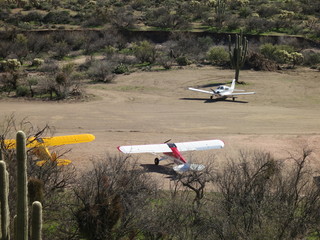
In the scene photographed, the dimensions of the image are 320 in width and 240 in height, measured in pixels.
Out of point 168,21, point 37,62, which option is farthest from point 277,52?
point 37,62

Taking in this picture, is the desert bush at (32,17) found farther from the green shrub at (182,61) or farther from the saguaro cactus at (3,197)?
the saguaro cactus at (3,197)

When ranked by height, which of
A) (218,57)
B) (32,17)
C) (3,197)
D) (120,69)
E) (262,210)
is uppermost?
(32,17)

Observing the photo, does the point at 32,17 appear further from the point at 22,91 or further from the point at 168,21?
the point at 22,91

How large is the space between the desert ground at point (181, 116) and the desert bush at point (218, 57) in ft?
30.3

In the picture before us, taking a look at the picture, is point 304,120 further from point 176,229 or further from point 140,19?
point 140,19

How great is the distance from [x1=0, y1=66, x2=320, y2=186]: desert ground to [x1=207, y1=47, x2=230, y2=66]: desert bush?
30.3ft

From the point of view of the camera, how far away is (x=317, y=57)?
5553 centimetres

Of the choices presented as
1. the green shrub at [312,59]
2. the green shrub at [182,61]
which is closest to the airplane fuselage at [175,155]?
the green shrub at [182,61]

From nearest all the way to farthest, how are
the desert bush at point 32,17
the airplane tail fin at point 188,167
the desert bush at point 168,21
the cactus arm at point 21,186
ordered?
the cactus arm at point 21,186
the airplane tail fin at point 188,167
the desert bush at point 168,21
the desert bush at point 32,17

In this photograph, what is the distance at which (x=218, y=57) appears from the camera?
5591cm

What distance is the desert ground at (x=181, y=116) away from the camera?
2893 centimetres

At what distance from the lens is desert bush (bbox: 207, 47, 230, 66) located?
5572 centimetres

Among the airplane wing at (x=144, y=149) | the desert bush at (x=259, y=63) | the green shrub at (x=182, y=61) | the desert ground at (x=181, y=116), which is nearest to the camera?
the airplane wing at (x=144, y=149)

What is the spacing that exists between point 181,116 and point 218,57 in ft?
75.9
